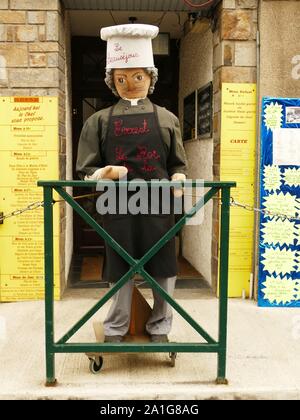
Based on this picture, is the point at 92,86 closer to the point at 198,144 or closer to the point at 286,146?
the point at 198,144

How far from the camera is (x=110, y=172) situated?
2.99 m

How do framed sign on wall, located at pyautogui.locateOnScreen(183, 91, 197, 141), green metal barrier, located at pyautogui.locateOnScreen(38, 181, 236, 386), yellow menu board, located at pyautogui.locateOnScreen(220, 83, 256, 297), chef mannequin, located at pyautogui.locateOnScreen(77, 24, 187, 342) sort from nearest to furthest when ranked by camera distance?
green metal barrier, located at pyautogui.locateOnScreen(38, 181, 236, 386) → chef mannequin, located at pyautogui.locateOnScreen(77, 24, 187, 342) → yellow menu board, located at pyautogui.locateOnScreen(220, 83, 256, 297) → framed sign on wall, located at pyautogui.locateOnScreen(183, 91, 197, 141)

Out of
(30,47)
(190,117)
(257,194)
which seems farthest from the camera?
(190,117)

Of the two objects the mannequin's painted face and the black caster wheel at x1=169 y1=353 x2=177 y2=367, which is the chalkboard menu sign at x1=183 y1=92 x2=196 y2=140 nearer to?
the mannequin's painted face

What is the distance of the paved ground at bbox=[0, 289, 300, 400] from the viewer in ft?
9.52

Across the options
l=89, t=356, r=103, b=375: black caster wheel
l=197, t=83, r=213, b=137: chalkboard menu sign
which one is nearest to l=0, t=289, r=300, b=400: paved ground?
l=89, t=356, r=103, b=375: black caster wheel

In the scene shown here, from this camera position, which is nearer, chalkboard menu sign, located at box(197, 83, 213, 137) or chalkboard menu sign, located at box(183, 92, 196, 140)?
chalkboard menu sign, located at box(197, 83, 213, 137)

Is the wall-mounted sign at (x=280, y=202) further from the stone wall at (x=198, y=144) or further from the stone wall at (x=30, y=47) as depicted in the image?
the stone wall at (x=30, y=47)

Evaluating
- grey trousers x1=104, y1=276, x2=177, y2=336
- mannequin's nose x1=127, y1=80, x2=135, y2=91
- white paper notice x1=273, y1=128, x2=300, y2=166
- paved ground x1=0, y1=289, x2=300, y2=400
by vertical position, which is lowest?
paved ground x1=0, y1=289, x2=300, y2=400

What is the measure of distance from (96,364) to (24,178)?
1.94m

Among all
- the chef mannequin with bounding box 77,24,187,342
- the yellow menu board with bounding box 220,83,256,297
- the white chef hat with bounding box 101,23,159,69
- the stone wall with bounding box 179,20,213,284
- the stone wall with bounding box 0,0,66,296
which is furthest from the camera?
the stone wall with bounding box 179,20,213,284

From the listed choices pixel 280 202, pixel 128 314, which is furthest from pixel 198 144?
pixel 128 314

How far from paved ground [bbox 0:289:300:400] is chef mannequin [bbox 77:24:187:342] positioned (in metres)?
0.25

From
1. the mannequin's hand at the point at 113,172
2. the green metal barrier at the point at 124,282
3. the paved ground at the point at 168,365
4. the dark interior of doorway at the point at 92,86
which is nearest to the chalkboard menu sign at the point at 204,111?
the dark interior of doorway at the point at 92,86
